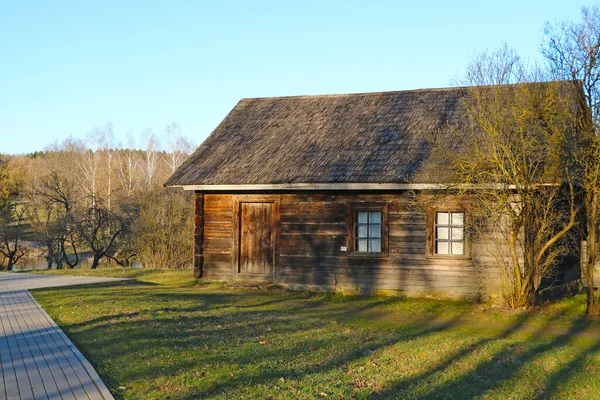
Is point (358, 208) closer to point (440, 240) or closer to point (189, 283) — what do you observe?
point (440, 240)

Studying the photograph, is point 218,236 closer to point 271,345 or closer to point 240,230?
point 240,230

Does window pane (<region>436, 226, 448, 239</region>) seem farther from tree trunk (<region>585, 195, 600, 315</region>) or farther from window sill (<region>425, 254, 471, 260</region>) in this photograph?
tree trunk (<region>585, 195, 600, 315</region>)

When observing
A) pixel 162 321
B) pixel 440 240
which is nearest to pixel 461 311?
pixel 440 240

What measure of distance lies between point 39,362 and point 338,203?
9.62 meters

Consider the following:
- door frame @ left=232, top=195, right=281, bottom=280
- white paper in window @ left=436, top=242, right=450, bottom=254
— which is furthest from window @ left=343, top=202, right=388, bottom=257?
door frame @ left=232, top=195, right=281, bottom=280

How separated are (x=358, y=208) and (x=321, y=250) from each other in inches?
61.8

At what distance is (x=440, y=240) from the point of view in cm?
1556

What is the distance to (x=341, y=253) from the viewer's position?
16.6 meters

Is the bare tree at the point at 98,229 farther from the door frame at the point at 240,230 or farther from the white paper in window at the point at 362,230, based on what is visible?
the white paper in window at the point at 362,230

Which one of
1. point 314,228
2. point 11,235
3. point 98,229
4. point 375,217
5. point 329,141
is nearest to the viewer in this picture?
point 375,217

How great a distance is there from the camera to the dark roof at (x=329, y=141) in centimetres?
1596

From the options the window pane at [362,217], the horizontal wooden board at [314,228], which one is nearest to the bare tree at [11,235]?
the horizontal wooden board at [314,228]

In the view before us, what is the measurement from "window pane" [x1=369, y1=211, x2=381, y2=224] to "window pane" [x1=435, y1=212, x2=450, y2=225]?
147 centimetres

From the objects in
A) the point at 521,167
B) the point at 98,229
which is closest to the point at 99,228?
the point at 98,229
